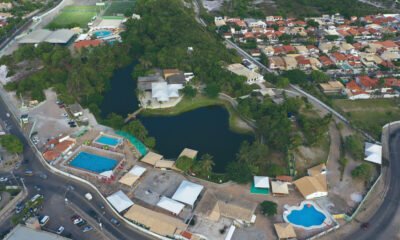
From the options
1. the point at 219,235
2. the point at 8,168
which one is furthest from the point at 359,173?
the point at 8,168

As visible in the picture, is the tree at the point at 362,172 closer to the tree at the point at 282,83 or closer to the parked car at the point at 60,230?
the tree at the point at 282,83

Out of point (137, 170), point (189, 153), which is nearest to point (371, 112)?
point (189, 153)

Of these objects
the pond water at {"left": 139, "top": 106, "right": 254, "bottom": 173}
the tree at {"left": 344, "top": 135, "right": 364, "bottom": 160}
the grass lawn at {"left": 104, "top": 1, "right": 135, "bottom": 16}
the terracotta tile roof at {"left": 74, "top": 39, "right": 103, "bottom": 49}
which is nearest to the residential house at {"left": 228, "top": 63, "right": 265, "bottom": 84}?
the pond water at {"left": 139, "top": 106, "right": 254, "bottom": 173}

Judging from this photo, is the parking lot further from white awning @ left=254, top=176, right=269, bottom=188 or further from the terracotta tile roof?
white awning @ left=254, top=176, right=269, bottom=188

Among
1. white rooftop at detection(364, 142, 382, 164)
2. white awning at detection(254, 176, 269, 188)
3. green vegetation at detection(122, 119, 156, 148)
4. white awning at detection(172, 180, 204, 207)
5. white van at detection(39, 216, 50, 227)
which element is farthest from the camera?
green vegetation at detection(122, 119, 156, 148)

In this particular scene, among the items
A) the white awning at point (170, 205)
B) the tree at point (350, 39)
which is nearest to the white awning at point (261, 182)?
the white awning at point (170, 205)

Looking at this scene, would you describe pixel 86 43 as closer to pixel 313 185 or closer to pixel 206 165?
pixel 206 165
